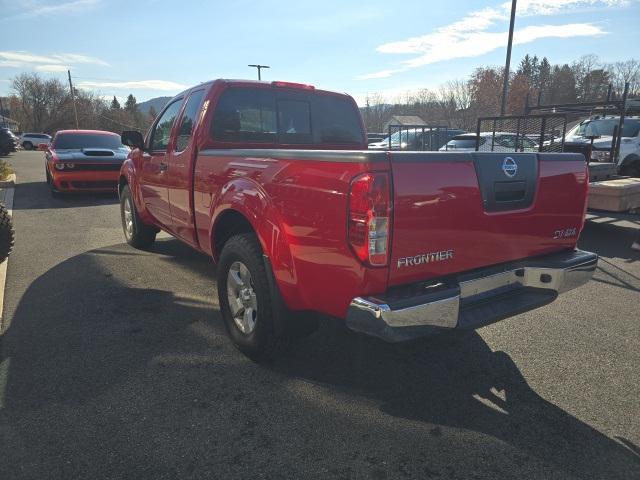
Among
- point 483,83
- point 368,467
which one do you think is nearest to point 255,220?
point 368,467

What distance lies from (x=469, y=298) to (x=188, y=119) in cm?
309

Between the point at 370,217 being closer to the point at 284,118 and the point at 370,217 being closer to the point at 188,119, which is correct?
the point at 284,118

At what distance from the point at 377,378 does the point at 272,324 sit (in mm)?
790

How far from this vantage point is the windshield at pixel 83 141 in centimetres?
1139

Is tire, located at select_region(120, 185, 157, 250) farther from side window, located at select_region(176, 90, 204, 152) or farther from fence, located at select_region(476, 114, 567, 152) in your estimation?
fence, located at select_region(476, 114, 567, 152)

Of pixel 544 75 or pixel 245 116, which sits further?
pixel 544 75

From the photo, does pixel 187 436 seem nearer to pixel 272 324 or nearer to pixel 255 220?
pixel 272 324

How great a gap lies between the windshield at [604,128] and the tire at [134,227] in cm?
940

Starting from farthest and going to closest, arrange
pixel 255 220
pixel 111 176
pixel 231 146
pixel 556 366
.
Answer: pixel 111 176 < pixel 231 146 < pixel 556 366 < pixel 255 220

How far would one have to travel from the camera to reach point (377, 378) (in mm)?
2959

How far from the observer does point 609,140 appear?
9227 mm

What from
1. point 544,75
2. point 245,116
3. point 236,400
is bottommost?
point 236,400

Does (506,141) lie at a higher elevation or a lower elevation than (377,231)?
higher

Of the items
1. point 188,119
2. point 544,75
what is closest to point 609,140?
point 188,119
